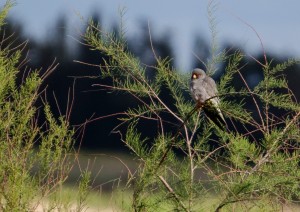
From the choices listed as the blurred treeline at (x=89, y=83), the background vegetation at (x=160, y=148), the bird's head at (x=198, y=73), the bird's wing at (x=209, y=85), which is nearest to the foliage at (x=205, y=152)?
the background vegetation at (x=160, y=148)

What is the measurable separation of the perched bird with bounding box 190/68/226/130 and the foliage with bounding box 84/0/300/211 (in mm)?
73

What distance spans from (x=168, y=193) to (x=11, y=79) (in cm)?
120

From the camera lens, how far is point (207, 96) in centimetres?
526

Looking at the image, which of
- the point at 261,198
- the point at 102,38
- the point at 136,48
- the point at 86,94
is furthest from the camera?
the point at 86,94

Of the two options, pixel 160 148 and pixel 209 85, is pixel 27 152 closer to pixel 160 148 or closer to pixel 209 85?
pixel 160 148

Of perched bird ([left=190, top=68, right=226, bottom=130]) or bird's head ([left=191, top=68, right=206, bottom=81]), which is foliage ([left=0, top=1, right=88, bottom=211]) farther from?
bird's head ([left=191, top=68, right=206, bottom=81])

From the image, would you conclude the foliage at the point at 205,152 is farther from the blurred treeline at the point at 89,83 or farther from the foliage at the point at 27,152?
the blurred treeline at the point at 89,83

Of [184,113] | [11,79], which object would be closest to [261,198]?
[184,113]

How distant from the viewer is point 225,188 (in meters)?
4.13

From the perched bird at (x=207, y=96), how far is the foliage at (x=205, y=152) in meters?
0.07

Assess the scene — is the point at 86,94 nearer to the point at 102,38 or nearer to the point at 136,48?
the point at 136,48

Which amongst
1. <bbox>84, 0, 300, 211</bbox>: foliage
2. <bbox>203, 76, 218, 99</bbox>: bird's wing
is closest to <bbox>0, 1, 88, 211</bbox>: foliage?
<bbox>84, 0, 300, 211</bbox>: foliage

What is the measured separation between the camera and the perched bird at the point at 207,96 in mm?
4762

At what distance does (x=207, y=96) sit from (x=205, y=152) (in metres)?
0.72
